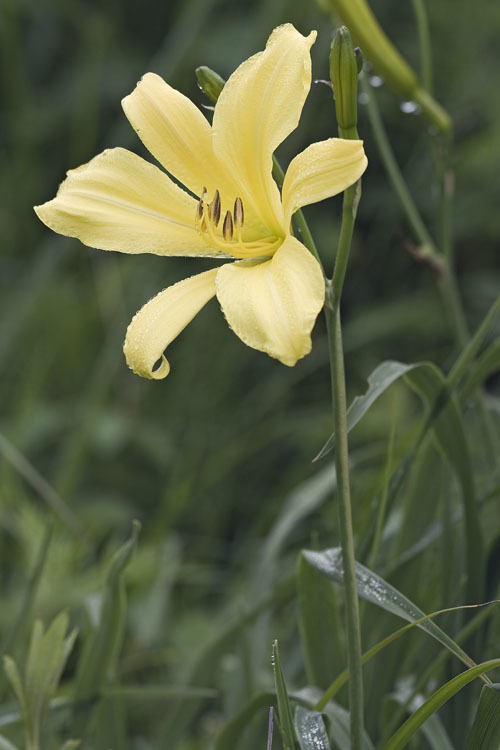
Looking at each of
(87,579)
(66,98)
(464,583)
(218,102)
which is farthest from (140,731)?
(66,98)

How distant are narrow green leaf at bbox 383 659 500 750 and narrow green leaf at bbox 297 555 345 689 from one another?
0.17m

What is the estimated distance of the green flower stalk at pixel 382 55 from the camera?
764mm

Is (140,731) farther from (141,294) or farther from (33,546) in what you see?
(141,294)

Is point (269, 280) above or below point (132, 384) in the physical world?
above

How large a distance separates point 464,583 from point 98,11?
1862mm

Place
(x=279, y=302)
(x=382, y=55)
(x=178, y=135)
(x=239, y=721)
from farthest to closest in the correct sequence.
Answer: (x=382, y=55) → (x=239, y=721) → (x=178, y=135) → (x=279, y=302)

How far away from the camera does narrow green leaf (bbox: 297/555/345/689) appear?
69cm

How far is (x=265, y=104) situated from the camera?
508mm

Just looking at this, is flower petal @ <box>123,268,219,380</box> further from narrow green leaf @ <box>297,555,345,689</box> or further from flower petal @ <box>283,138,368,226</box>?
narrow green leaf @ <box>297,555,345,689</box>

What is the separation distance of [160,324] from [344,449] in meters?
0.13

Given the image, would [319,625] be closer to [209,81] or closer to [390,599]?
[390,599]

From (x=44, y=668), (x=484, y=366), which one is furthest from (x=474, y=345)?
(x=44, y=668)

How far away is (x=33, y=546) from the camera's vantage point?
124 cm

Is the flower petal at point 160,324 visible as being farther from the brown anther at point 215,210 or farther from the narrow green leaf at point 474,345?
the narrow green leaf at point 474,345
